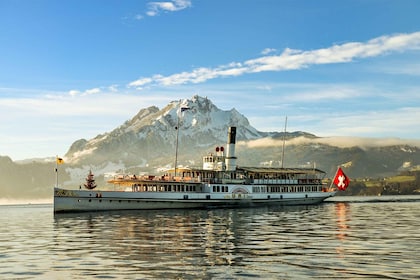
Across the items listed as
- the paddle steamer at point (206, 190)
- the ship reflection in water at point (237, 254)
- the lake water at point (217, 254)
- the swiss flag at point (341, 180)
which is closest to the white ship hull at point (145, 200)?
the paddle steamer at point (206, 190)

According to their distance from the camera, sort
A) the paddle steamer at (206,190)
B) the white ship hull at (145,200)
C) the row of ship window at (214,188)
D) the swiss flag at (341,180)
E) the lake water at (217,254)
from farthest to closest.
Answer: the swiss flag at (341,180) < the row of ship window at (214,188) < the paddle steamer at (206,190) < the white ship hull at (145,200) < the lake water at (217,254)

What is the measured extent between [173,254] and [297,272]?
8887 millimetres

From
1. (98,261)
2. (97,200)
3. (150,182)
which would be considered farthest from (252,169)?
(98,261)

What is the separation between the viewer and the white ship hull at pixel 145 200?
257 ft

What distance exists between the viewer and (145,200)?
82.4m

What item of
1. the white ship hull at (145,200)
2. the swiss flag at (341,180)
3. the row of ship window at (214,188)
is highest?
the swiss flag at (341,180)

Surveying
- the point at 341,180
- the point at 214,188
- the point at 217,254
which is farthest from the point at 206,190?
the point at 217,254

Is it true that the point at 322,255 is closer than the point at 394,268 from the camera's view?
No

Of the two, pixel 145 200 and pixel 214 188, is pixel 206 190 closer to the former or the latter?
pixel 214 188

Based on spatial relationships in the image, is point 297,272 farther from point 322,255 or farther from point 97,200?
point 97,200

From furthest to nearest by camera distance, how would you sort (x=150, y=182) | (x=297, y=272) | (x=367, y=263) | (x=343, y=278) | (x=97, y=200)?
(x=150, y=182) < (x=97, y=200) < (x=367, y=263) < (x=297, y=272) < (x=343, y=278)

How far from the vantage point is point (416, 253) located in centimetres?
2812

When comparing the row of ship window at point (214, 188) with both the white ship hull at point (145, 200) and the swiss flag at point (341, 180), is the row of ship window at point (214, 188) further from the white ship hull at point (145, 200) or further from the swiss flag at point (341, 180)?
the swiss flag at point (341, 180)

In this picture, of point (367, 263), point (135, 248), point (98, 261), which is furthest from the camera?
point (135, 248)
